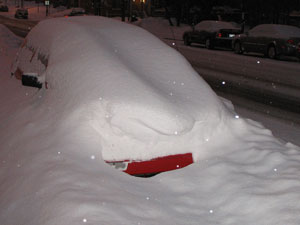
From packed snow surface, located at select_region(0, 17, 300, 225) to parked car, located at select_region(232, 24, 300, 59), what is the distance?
14.0 m

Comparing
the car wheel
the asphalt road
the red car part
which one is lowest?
Answer: the asphalt road

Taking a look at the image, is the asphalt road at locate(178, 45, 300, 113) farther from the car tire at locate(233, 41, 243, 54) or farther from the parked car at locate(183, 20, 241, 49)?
the parked car at locate(183, 20, 241, 49)

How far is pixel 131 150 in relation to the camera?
3295 millimetres

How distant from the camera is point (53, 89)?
4.07 metres

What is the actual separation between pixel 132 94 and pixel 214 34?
1965cm

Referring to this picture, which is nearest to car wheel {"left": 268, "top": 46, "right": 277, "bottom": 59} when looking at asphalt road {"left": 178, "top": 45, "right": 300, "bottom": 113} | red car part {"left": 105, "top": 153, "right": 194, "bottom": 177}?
asphalt road {"left": 178, "top": 45, "right": 300, "bottom": 113}

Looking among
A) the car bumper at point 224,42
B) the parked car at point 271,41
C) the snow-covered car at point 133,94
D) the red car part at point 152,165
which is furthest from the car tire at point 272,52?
the red car part at point 152,165

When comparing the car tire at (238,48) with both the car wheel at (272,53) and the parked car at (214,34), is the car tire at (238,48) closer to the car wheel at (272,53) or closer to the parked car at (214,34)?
the parked car at (214,34)

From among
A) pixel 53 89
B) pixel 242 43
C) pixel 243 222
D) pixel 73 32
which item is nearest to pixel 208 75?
pixel 242 43

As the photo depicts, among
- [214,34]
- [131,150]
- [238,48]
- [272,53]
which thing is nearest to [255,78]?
[272,53]

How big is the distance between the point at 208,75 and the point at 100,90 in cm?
1028

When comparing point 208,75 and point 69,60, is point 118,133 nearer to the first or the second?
point 69,60

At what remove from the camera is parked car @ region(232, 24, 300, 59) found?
17.2 metres

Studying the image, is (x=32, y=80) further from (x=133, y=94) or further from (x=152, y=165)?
(x=152, y=165)
